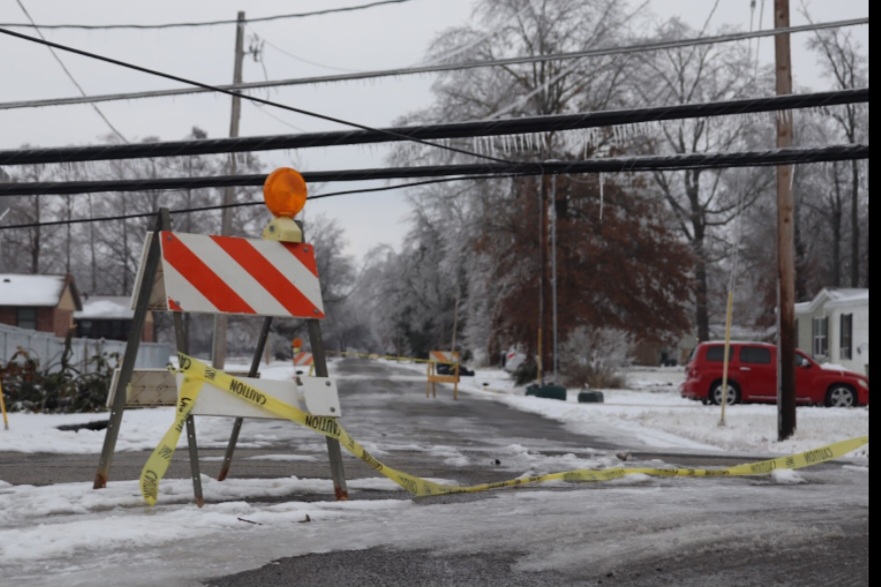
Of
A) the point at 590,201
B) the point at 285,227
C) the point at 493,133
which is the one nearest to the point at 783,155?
the point at 493,133

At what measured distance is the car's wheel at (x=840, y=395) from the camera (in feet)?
88.7

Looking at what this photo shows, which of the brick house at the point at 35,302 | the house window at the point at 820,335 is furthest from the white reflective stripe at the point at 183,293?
the brick house at the point at 35,302

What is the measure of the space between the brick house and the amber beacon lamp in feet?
159

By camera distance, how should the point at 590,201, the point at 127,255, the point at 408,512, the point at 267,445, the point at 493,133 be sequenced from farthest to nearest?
1. the point at 127,255
2. the point at 590,201
3. the point at 267,445
4. the point at 493,133
5. the point at 408,512

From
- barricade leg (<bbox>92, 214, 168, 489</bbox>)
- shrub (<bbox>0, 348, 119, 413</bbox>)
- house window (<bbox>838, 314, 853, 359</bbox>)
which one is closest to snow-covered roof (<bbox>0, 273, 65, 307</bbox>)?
shrub (<bbox>0, 348, 119, 413</bbox>)

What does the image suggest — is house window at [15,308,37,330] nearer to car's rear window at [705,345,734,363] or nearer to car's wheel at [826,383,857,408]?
car's rear window at [705,345,734,363]

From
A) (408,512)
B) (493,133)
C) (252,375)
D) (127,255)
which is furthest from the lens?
(127,255)

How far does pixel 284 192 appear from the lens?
23.6 ft

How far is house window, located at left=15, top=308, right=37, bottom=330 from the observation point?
5419 centimetres

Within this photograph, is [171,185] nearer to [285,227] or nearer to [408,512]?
[285,227]

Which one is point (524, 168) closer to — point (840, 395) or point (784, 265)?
point (784, 265)

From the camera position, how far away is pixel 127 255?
6931cm

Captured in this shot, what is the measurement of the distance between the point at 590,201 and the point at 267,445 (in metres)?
29.9

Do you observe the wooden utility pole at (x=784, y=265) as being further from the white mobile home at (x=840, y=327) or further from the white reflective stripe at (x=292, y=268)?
the white mobile home at (x=840, y=327)
